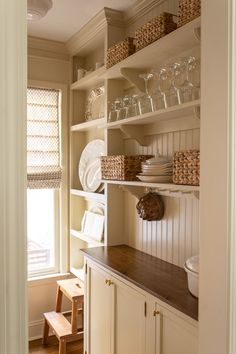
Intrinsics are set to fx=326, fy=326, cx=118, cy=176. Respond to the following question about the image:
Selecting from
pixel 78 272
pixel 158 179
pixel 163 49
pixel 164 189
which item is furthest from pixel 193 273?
pixel 78 272

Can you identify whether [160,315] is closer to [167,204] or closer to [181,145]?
[167,204]

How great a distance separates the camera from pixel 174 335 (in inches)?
60.5

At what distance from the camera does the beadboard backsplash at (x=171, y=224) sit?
74.5 inches

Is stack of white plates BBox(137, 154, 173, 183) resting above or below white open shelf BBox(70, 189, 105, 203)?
above

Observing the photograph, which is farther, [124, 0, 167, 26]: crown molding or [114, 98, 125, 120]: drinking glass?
[114, 98, 125, 120]: drinking glass

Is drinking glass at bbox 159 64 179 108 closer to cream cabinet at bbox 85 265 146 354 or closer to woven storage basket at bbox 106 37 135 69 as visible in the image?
woven storage basket at bbox 106 37 135 69

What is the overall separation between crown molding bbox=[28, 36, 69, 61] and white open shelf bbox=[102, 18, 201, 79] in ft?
3.35

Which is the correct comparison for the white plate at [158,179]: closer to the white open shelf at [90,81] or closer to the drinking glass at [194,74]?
the drinking glass at [194,74]

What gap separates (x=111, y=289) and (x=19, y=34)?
1762 mm

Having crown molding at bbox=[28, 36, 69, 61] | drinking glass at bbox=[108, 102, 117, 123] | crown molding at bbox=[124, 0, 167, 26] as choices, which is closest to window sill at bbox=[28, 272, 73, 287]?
drinking glass at bbox=[108, 102, 117, 123]

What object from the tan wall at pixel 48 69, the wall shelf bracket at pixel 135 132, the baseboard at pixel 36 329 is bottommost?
the baseboard at pixel 36 329

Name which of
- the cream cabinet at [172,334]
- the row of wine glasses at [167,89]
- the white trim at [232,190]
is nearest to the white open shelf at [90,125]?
the row of wine glasses at [167,89]

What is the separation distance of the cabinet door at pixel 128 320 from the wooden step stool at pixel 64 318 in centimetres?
67

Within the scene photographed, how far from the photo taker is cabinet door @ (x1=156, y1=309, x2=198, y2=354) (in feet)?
4.72
